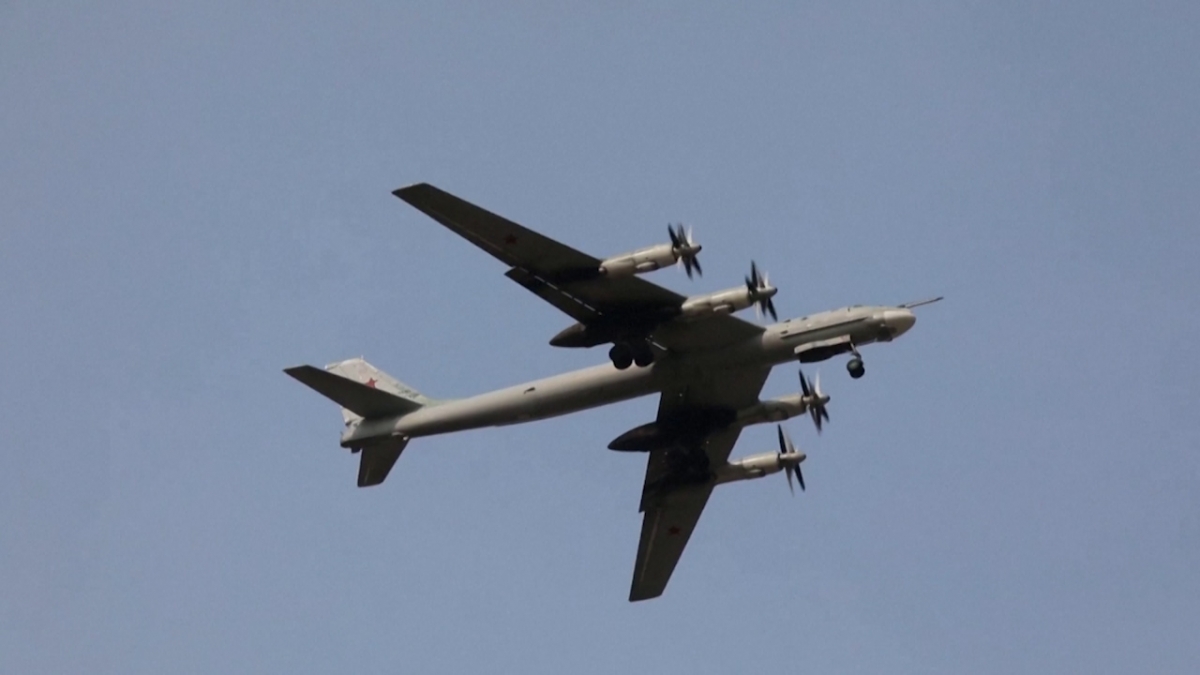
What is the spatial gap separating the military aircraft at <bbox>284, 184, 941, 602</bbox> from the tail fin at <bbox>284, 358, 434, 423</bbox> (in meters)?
0.05

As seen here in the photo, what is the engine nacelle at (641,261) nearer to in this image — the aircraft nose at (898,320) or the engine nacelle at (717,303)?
the engine nacelle at (717,303)

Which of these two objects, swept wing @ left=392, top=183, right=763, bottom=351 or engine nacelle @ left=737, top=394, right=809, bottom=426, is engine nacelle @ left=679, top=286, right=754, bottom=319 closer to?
swept wing @ left=392, top=183, right=763, bottom=351

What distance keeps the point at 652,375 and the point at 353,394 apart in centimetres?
989

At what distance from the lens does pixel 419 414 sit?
57.1m

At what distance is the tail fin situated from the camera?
54.8m

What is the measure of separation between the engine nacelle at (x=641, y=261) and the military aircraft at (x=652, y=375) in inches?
1.6

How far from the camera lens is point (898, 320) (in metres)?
53.1

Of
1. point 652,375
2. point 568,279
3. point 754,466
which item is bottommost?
point 754,466

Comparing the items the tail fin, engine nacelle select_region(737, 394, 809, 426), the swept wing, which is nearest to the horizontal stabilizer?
the tail fin

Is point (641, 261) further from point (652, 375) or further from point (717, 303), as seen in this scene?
point (652, 375)

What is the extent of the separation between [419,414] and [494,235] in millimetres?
9556

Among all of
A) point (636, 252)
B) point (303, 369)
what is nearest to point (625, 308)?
point (636, 252)

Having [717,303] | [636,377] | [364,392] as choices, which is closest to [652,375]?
[636,377]

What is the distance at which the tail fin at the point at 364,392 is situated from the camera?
54.8m
